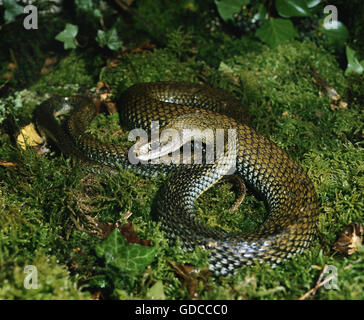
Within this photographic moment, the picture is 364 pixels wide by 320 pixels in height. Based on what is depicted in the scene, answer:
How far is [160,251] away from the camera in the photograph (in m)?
3.64

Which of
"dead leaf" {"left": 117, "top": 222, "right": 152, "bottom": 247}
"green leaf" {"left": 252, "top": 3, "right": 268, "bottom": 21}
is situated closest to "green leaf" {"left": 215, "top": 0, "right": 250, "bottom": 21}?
"green leaf" {"left": 252, "top": 3, "right": 268, "bottom": 21}

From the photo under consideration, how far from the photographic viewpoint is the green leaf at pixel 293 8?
6.34 meters

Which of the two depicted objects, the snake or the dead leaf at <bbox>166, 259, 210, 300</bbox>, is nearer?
the dead leaf at <bbox>166, 259, 210, 300</bbox>

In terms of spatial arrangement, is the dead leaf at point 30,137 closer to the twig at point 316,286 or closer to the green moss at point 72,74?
the green moss at point 72,74

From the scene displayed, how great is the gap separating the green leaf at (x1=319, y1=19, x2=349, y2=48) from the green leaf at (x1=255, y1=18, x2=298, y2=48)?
69 cm

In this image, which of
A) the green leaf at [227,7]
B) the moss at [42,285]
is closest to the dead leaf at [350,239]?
the moss at [42,285]

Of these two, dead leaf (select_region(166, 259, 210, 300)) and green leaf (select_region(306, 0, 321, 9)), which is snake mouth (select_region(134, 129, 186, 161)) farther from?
green leaf (select_region(306, 0, 321, 9))

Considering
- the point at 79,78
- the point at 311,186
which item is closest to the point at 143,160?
the point at 311,186

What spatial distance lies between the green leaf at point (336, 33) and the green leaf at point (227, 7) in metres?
1.68

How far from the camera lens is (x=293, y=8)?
250 inches

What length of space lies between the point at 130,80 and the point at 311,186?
146 inches

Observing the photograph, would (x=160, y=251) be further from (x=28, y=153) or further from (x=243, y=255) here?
(x=28, y=153)

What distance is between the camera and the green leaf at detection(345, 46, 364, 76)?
Result: 6.40 m

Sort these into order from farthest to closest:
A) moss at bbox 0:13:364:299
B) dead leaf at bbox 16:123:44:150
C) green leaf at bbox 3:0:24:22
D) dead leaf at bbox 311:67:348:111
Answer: green leaf at bbox 3:0:24:22
dead leaf at bbox 311:67:348:111
dead leaf at bbox 16:123:44:150
moss at bbox 0:13:364:299
